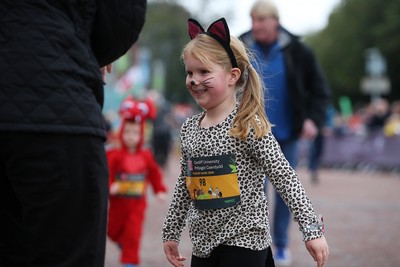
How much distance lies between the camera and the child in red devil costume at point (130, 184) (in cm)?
622

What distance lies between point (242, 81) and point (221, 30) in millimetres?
283

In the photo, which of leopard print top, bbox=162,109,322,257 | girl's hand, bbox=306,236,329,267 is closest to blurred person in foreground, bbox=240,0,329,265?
leopard print top, bbox=162,109,322,257

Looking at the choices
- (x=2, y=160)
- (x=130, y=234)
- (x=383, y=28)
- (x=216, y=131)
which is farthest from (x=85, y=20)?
(x=383, y=28)

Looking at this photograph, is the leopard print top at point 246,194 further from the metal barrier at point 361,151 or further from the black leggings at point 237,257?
the metal barrier at point 361,151

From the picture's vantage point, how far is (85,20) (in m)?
2.41

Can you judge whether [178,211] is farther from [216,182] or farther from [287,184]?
[287,184]

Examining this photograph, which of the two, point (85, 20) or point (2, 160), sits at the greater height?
point (85, 20)

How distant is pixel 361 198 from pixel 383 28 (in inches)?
1515

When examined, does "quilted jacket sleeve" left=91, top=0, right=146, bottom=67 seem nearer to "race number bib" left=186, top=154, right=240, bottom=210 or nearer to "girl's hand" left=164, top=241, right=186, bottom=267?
"race number bib" left=186, top=154, right=240, bottom=210

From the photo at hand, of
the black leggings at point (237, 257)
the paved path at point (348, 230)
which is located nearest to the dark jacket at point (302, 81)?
the paved path at point (348, 230)

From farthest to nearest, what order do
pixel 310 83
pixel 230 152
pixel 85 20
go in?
1. pixel 310 83
2. pixel 230 152
3. pixel 85 20

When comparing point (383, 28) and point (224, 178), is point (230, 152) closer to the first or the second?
point (224, 178)

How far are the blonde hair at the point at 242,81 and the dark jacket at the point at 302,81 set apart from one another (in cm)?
261

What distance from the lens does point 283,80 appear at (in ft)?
20.5
